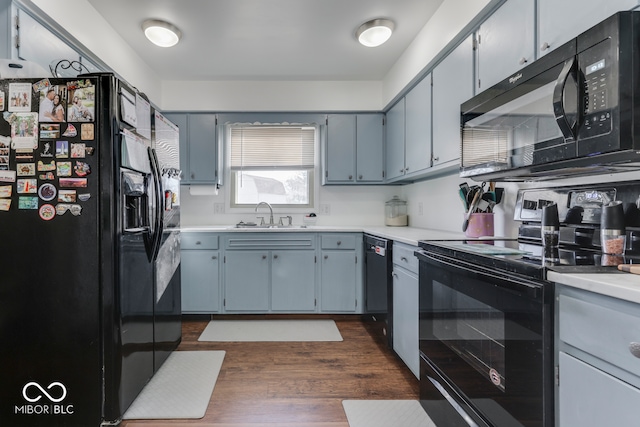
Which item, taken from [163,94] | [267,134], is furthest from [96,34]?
[267,134]

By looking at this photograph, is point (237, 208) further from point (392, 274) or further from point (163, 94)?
point (392, 274)

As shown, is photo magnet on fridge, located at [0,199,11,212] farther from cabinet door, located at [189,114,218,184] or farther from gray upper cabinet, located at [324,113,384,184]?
gray upper cabinet, located at [324,113,384,184]

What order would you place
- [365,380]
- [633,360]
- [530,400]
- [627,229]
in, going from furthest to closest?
[365,380] < [627,229] < [530,400] < [633,360]

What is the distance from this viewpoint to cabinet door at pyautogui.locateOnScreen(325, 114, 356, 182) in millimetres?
3691

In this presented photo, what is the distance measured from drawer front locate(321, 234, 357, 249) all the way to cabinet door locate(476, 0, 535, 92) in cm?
181

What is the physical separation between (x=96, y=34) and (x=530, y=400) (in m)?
3.23

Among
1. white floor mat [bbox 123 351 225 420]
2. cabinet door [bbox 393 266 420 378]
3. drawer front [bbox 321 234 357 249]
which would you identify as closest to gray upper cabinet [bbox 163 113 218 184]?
drawer front [bbox 321 234 357 249]

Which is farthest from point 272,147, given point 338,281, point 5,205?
point 5,205

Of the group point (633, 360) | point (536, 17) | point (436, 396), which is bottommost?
point (436, 396)

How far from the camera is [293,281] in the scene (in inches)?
131

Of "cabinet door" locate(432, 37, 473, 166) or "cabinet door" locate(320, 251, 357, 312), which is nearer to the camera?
"cabinet door" locate(432, 37, 473, 166)

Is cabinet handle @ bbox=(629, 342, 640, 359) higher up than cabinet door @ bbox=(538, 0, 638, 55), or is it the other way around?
cabinet door @ bbox=(538, 0, 638, 55)

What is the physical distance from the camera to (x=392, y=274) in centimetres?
246

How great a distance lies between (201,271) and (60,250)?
1.68 m
